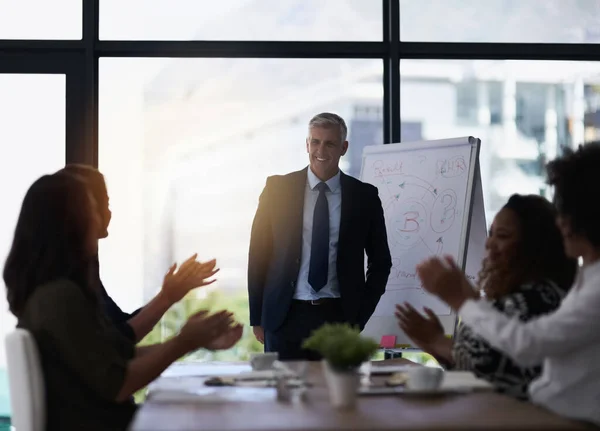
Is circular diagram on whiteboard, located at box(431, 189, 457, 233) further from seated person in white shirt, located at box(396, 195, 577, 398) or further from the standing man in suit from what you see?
seated person in white shirt, located at box(396, 195, 577, 398)

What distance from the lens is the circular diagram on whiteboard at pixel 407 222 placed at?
4.57 metres

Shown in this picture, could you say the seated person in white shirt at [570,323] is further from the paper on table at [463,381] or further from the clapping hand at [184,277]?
the clapping hand at [184,277]

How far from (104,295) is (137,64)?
219 centimetres

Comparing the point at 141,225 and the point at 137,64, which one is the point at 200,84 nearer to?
the point at 137,64

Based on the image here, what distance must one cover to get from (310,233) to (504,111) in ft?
5.67

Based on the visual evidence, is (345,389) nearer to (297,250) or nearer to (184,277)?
(184,277)

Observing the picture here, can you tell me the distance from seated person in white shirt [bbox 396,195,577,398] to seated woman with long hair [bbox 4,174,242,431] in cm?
75

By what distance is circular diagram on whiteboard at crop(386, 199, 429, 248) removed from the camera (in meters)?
4.57

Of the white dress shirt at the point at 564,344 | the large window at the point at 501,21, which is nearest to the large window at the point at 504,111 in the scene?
the large window at the point at 501,21

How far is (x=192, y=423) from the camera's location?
1807mm

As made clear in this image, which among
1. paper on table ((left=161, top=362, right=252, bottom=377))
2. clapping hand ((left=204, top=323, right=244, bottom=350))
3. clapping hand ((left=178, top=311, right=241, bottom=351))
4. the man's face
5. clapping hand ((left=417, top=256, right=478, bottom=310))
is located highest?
the man's face

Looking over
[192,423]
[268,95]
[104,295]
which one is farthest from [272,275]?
[192,423]

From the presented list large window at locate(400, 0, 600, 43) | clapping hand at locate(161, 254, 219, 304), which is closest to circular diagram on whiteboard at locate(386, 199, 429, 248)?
large window at locate(400, 0, 600, 43)

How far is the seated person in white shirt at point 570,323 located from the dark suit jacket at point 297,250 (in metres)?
1.88
